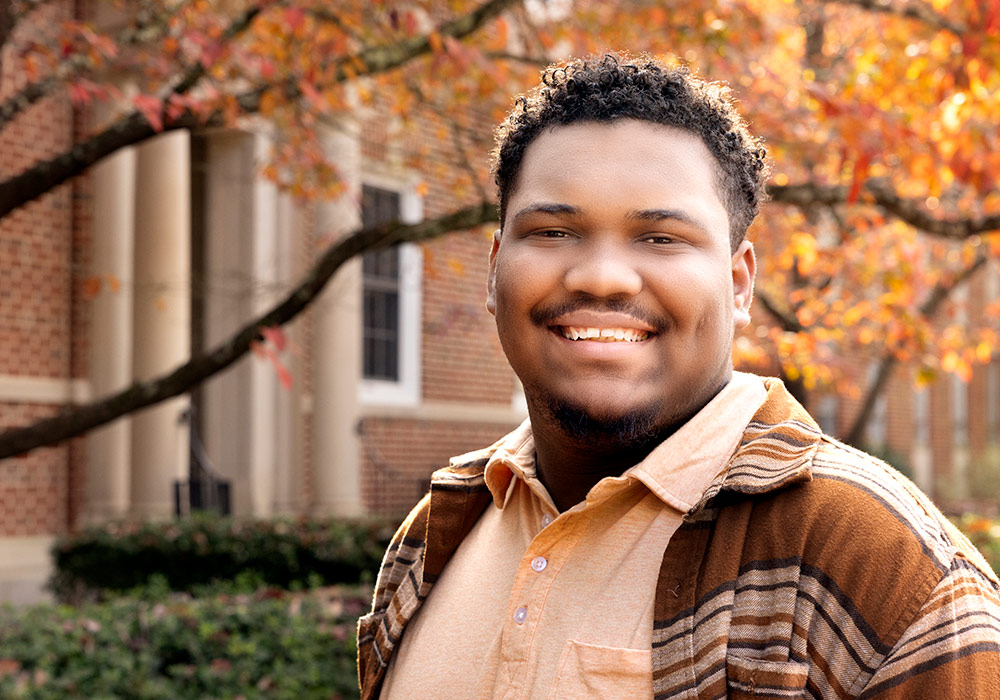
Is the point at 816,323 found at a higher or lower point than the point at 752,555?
higher

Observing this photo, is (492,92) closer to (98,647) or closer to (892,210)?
(892,210)

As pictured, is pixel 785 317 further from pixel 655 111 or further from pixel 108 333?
pixel 655 111

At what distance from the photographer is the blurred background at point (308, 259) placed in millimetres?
5457

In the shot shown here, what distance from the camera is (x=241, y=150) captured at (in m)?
11.7

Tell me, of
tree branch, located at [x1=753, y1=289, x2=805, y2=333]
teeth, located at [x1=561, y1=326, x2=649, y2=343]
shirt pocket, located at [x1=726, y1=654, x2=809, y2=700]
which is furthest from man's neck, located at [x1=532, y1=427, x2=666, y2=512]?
tree branch, located at [x1=753, y1=289, x2=805, y2=333]

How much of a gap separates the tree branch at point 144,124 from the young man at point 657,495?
3515 mm

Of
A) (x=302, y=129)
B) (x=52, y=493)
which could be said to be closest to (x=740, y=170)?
(x=302, y=129)

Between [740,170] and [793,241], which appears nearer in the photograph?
[740,170]

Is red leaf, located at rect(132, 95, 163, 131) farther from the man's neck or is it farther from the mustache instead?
the mustache

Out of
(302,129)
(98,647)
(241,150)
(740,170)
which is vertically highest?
(241,150)

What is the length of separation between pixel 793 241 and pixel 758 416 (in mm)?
6889

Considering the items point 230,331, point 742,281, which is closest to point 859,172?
point 742,281

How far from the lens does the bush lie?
9180 mm

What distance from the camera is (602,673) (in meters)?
1.52
